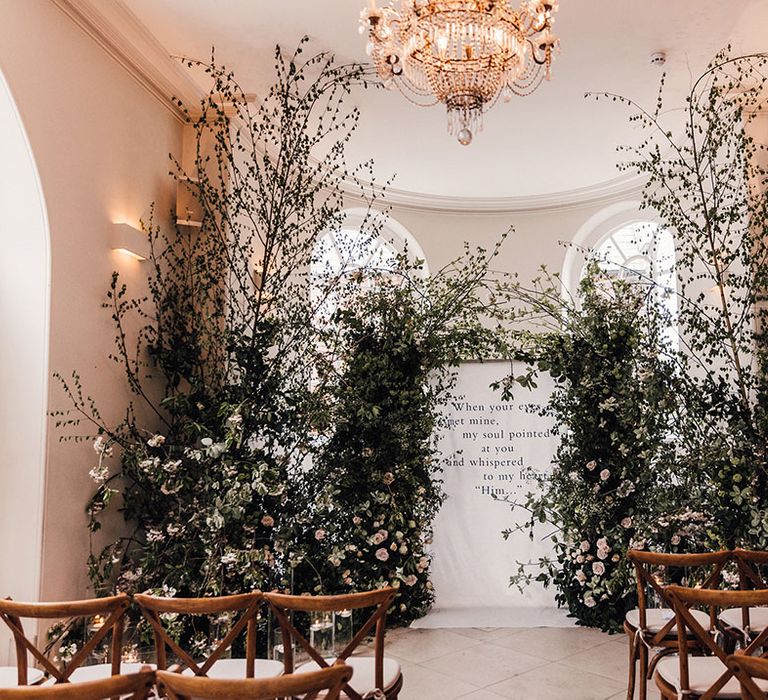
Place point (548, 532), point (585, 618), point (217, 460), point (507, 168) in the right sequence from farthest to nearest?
point (507, 168) → point (548, 532) → point (585, 618) → point (217, 460)

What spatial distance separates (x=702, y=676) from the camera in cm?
276

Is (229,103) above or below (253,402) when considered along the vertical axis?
above

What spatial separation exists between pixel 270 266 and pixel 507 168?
3.14 metres

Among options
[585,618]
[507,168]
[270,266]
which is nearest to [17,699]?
[270,266]

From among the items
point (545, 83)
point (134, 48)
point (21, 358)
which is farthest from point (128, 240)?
point (545, 83)

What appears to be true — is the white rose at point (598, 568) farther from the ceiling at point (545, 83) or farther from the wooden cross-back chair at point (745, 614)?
the ceiling at point (545, 83)

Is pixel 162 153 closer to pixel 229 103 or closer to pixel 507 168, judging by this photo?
pixel 229 103

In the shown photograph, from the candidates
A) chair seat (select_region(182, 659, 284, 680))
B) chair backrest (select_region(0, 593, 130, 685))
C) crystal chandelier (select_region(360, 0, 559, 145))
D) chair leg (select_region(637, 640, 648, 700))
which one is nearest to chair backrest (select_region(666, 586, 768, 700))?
chair leg (select_region(637, 640, 648, 700))

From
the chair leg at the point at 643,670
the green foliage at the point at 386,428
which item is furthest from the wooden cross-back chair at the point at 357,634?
the green foliage at the point at 386,428

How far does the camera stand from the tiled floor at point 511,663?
3.99 meters

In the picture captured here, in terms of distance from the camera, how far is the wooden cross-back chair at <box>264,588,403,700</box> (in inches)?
96.4

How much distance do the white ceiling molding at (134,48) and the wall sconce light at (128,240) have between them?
100 centimetres

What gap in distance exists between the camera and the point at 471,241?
8.05 metres

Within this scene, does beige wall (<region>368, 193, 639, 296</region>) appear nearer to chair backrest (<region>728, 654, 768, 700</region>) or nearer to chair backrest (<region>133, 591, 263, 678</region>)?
chair backrest (<region>133, 591, 263, 678</region>)
